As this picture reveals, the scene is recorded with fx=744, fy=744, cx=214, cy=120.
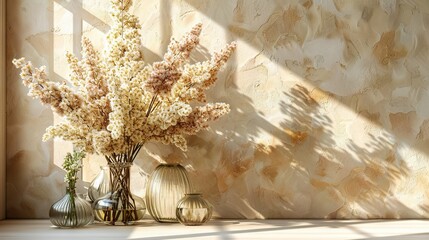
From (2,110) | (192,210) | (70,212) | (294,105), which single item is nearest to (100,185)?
(70,212)

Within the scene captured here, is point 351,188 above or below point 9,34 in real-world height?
below

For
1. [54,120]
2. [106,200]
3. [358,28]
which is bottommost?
[106,200]

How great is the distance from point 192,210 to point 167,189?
22 centimetres

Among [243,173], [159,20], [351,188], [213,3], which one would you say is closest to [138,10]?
[159,20]

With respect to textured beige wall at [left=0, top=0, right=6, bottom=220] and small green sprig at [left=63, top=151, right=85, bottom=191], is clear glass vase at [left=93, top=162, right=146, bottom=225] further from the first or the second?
textured beige wall at [left=0, top=0, right=6, bottom=220]

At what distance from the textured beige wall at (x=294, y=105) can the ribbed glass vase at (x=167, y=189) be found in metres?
0.24

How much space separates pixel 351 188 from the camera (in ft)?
12.1

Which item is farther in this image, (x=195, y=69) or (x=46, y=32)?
(x=46, y=32)

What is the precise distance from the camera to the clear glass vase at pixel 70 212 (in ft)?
10.6

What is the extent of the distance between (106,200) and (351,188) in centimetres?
121

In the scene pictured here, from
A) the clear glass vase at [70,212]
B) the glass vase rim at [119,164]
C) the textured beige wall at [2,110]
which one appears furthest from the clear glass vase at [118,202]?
the textured beige wall at [2,110]

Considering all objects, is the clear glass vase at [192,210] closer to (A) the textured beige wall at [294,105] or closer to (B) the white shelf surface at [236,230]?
(B) the white shelf surface at [236,230]

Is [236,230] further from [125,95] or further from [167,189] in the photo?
[125,95]

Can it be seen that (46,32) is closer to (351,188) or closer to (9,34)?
(9,34)
